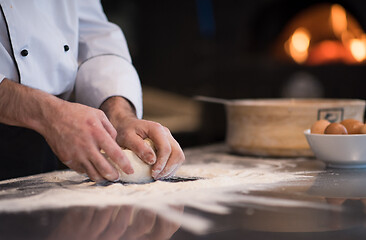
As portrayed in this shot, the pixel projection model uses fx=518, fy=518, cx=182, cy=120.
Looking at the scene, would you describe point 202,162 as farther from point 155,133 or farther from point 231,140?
point 155,133

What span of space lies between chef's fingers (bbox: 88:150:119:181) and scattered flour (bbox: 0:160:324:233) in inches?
1.0

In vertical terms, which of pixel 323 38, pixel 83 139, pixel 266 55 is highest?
pixel 83 139

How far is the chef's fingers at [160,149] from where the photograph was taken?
1.10m

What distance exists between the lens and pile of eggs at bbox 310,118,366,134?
4.24ft

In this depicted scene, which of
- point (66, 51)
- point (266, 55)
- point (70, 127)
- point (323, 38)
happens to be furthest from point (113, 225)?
point (323, 38)

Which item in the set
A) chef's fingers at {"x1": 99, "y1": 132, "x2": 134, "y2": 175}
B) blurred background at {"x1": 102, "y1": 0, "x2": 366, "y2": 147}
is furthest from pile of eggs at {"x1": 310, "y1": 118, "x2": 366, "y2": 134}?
blurred background at {"x1": 102, "y1": 0, "x2": 366, "y2": 147}

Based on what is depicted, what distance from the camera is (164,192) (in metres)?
1.00

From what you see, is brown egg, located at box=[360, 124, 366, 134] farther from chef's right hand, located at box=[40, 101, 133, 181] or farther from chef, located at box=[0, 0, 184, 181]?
chef's right hand, located at box=[40, 101, 133, 181]

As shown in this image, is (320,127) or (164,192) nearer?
(164,192)

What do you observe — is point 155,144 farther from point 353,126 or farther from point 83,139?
point 353,126

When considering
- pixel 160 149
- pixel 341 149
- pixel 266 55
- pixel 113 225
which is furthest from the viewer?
pixel 266 55

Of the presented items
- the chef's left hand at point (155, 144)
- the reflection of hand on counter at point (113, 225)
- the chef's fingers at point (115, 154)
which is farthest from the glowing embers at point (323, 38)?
the reflection of hand on counter at point (113, 225)

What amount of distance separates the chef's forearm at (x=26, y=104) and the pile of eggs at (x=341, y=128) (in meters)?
0.67

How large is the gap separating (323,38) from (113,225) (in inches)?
103
